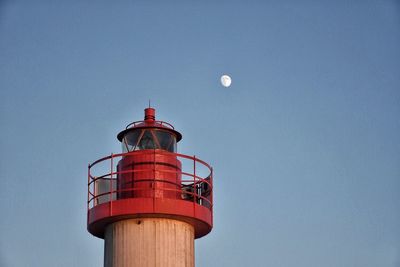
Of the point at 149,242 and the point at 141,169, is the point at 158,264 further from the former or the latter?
the point at 141,169

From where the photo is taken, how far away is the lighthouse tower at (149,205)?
2242cm

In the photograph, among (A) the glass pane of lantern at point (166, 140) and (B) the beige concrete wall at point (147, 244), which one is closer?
(B) the beige concrete wall at point (147, 244)

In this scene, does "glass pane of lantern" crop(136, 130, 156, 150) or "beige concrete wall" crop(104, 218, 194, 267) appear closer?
"beige concrete wall" crop(104, 218, 194, 267)

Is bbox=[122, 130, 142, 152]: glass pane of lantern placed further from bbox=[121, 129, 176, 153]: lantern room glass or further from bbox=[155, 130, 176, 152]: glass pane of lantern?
bbox=[155, 130, 176, 152]: glass pane of lantern

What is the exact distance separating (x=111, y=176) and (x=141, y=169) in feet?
2.82

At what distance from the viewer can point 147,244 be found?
73.6ft

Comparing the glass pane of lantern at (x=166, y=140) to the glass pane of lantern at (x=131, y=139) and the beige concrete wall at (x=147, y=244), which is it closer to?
the glass pane of lantern at (x=131, y=139)

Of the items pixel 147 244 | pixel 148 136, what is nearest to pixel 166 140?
pixel 148 136

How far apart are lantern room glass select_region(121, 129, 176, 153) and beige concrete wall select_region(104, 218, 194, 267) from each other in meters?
2.19

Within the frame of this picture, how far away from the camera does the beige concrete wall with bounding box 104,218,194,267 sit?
2238cm

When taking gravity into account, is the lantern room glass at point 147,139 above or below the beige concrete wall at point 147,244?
above

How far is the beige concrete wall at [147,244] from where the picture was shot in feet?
73.4

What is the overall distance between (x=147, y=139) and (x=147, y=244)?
3.07 m

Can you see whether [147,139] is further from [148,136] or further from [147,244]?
[147,244]
